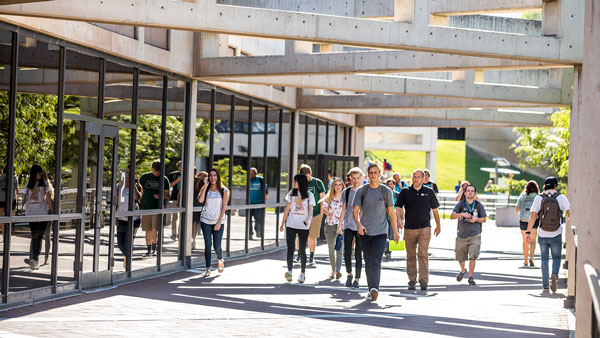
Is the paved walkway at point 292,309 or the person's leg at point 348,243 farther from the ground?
the person's leg at point 348,243

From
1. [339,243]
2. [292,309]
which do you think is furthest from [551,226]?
[292,309]

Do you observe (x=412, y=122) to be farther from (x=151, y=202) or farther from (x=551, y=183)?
(x=551, y=183)

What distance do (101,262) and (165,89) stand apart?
3318mm

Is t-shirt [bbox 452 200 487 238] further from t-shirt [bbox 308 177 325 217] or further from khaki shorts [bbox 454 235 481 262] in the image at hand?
t-shirt [bbox 308 177 325 217]

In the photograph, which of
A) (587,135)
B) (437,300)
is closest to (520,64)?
(437,300)

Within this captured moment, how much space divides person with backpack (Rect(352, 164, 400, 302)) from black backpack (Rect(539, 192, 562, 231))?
2.51 metres

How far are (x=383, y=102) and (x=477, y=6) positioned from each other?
9930mm

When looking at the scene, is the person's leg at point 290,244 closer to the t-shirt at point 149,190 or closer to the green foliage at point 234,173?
the t-shirt at point 149,190

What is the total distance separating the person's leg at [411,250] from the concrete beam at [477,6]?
10.3ft

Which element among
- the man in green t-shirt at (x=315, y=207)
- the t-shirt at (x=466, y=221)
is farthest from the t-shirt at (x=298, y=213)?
the t-shirt at (x=466, y=221)

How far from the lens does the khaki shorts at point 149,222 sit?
1407cm

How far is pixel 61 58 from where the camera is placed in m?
11.3

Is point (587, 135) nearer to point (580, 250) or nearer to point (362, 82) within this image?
point (580, 250)

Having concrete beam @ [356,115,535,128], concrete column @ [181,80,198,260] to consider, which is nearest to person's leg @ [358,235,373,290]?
concrete column @ [181,80,198,260]
